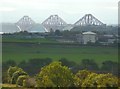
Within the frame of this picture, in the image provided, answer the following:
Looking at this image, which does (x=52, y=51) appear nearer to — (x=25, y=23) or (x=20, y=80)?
(x=20, y=80)

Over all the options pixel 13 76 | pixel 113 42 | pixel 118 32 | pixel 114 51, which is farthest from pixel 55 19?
pixel 13 76

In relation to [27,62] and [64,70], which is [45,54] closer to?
[27,62]

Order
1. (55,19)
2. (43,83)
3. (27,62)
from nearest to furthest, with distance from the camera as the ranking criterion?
(43,83) < (27,62) < (55,19)

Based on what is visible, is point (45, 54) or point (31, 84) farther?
point (45, 54)

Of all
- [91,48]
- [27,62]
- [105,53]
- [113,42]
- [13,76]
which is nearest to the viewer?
[13,76]

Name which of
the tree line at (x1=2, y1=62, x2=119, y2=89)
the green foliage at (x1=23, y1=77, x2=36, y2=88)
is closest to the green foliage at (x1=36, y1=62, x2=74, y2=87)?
the tree line at (x1=2, y1=62, x2=119, y2=89)

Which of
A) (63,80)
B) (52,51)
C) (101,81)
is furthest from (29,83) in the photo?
(52,51)
